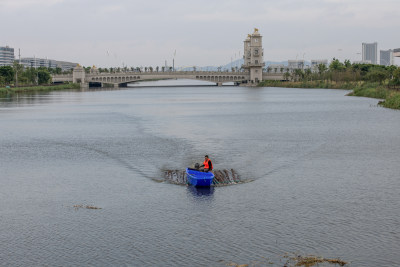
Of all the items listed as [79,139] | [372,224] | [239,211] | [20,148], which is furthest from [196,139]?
[372,224]

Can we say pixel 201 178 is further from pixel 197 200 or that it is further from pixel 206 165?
pixel 197 200

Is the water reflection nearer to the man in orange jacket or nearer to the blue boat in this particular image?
the blue boat

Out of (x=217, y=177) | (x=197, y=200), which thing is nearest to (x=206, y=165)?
(x=217, y=177)

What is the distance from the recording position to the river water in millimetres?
27812

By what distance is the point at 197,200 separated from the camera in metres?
37.8

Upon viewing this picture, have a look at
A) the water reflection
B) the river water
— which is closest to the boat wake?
the river water

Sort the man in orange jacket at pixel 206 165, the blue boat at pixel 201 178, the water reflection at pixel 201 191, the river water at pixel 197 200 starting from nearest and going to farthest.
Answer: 1. the river water at pixel 197 200
2. the water reflection at pixel 201 191
3. the blue boat at pixel 201 178
4. the man in orange jacket at pixel 206 165

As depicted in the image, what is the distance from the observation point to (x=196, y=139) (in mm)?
69375

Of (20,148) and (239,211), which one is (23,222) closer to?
(239,211)

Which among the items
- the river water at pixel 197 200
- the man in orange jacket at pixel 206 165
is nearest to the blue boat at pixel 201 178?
the river water at pixel 197 200

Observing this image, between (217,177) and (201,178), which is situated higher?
(201,178)

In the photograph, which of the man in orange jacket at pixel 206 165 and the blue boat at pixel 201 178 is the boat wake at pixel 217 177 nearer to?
the man in orange jacket at pixel 206 165

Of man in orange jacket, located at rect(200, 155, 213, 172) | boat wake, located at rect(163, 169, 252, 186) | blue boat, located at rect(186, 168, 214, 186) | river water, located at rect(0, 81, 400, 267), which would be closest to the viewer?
river water, located at rect(0, 81, 400, 267)

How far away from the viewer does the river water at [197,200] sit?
91.2 ft
